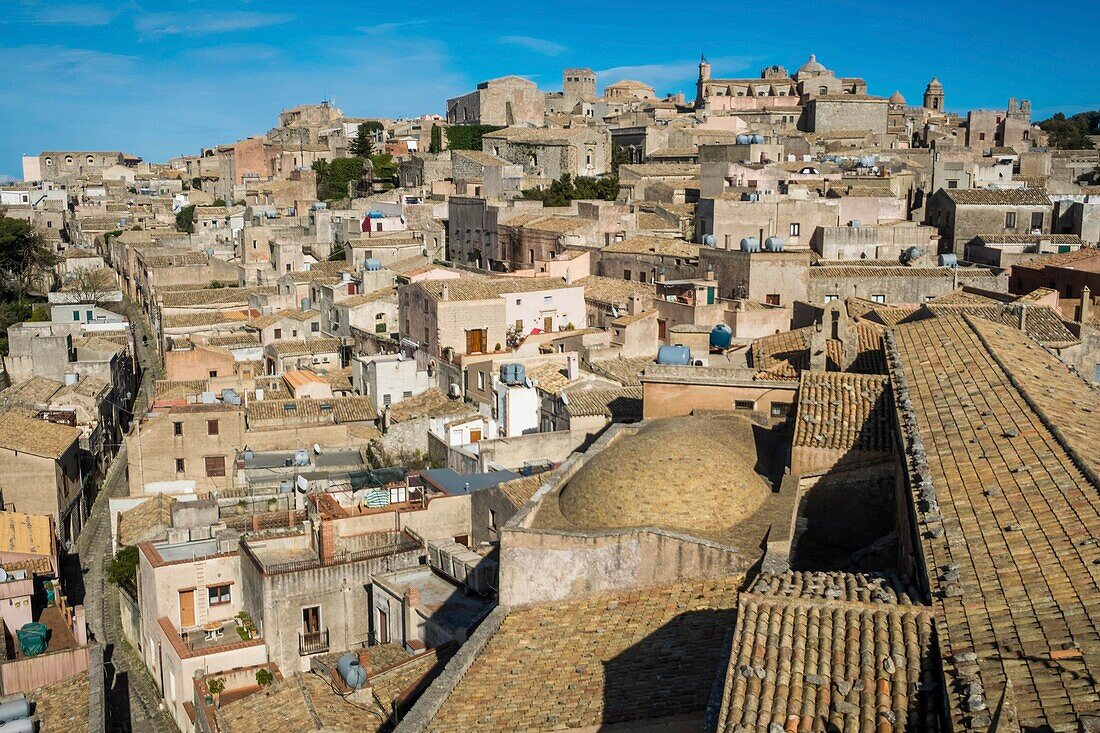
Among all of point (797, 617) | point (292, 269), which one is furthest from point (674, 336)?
point (292, 269)

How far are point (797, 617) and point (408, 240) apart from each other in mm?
37286

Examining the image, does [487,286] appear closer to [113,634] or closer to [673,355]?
[673,355]

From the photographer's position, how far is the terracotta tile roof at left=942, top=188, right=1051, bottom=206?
34.4 meters

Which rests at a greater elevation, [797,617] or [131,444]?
[797,617]

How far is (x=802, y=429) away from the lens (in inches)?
500

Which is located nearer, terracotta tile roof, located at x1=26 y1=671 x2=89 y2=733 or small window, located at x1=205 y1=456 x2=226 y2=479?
terracotta tile roof, located at x1=26 y1=671 x2=89 y2=733

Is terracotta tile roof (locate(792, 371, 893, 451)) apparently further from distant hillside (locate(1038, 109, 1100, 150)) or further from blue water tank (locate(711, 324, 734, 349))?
distant hillside (locate(1038, 109, 1100, 150))

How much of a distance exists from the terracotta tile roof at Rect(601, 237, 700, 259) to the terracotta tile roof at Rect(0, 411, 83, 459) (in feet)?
55.0

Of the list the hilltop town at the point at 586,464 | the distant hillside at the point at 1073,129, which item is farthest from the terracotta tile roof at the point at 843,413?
the distant hillside at the point at 1073,129

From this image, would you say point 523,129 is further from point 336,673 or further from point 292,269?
point 336,673

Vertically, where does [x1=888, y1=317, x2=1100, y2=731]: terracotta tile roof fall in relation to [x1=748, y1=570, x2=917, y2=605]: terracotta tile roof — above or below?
above

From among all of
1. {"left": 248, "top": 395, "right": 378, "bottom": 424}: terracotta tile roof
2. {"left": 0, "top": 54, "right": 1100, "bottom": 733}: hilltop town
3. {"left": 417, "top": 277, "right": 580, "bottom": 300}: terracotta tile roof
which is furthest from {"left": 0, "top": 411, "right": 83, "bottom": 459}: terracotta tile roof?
{"left": 417, "top": 277, "right": 580, "bottom": 300}: terracotta tile roof

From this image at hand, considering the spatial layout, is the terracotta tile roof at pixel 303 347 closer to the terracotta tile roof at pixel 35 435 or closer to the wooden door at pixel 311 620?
the terracotta tile roof at pixel 35 435

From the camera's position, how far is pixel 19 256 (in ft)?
158
